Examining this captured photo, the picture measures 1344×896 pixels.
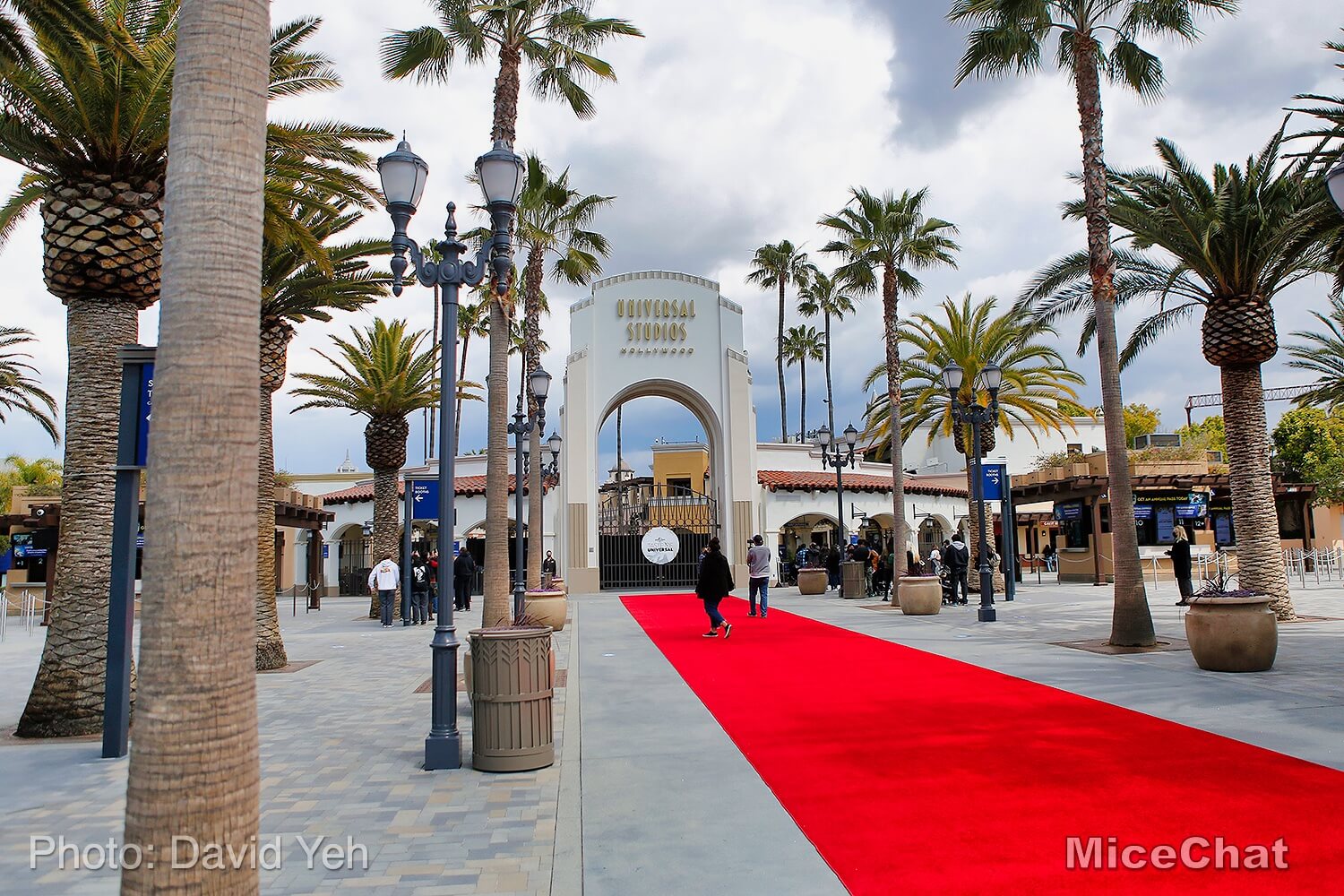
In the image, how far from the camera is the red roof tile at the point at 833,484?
36.2m

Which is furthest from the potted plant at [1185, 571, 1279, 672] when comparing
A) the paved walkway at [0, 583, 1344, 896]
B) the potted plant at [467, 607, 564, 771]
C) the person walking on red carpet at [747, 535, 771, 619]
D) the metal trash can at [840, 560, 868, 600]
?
the metal trash can at [840, 560, 868, 600]

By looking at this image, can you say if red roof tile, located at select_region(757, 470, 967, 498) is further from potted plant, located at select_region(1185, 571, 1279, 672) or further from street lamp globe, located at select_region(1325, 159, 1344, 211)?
street lamp globe, located at select_region(1325, 159, 1344, 211)

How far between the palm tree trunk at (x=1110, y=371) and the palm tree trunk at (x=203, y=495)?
476 inches

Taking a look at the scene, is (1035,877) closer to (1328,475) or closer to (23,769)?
(23,769)

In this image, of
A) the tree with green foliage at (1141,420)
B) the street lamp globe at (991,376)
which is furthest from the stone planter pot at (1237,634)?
the tree with green foliage at (1141,420)

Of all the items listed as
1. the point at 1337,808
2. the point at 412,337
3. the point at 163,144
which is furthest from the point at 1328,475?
the point at 163,144

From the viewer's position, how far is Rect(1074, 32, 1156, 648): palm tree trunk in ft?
41.8

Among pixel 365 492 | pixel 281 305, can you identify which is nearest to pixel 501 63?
pixel 281 305

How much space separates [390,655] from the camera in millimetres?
14539

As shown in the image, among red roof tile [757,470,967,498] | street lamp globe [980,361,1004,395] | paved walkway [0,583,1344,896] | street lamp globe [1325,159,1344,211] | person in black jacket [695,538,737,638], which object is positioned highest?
street lamp globe [980,361,1004,395]

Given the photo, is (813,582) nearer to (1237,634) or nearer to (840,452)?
(840,452)

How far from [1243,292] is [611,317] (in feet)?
67.0

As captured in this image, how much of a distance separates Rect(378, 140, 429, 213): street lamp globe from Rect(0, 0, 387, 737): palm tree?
2.85m

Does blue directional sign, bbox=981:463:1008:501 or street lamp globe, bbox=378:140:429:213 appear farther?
blue directional sign, bbox=981:463:1008:501
